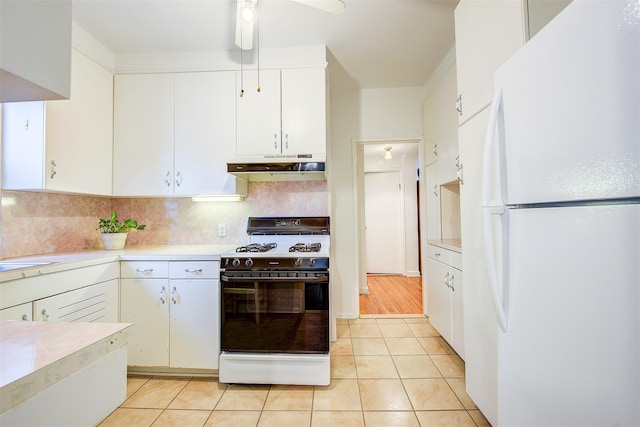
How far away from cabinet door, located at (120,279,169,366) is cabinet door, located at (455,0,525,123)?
216cm

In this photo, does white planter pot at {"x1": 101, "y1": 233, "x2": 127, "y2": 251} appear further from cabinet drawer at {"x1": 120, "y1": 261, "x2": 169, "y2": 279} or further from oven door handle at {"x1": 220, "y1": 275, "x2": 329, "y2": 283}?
oven door handle at {"x1": 220, "y1": 275, "x2": 329, "y2": 283}

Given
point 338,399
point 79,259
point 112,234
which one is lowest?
point 338,399

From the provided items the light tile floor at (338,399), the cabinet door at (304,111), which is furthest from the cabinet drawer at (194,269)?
the cabinet door at (304,111)

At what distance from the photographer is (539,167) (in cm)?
76

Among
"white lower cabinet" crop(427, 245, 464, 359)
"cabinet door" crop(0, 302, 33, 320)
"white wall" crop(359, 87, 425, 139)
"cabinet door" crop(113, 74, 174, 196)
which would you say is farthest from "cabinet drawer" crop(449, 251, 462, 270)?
"cabinet door" crop(0, 302, 33, 320)

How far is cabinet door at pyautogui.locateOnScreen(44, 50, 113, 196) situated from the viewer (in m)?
1.80

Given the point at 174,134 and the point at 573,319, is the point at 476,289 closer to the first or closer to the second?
the point at 573,319

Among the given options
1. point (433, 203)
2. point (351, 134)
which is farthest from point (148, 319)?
point (433, 203)

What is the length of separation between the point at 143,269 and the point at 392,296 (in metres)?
3.01

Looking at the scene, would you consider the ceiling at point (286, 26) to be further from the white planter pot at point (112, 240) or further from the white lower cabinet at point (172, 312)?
the white lower cabinet at point (172, 312)

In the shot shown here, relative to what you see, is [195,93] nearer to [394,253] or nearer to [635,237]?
[635,237]

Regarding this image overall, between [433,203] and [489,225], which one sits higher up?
[433,203]

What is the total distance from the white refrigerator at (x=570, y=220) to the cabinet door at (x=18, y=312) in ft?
6.73

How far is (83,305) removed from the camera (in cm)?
163
